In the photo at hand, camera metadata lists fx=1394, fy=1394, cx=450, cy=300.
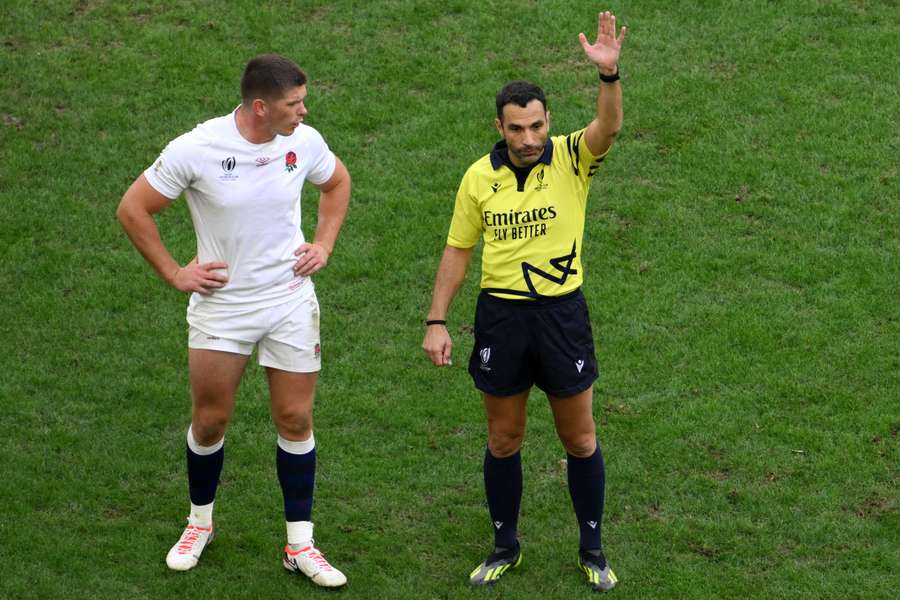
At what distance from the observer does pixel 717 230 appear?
34.9 feet

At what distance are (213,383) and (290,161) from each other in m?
1.18

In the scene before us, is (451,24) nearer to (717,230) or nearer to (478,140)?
(478,140)

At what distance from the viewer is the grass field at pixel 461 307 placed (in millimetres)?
7637

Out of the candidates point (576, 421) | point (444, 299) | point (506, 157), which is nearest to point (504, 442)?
point (576, 421)

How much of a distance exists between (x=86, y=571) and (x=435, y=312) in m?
2.29

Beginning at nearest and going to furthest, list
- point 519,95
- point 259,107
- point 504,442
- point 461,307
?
point 519,95, point 259,107, point 504,442, point 461,307

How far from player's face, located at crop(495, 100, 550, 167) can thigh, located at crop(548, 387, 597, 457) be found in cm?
123

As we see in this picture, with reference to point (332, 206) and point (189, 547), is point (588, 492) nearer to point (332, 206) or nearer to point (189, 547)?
point (332, 206)

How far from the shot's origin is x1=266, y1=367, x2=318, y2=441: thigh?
23.3 ft

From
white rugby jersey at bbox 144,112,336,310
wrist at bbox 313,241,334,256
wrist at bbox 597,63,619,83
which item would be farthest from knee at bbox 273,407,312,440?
wrist at bbox 597,63,619,83

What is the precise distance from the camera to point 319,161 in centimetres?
715

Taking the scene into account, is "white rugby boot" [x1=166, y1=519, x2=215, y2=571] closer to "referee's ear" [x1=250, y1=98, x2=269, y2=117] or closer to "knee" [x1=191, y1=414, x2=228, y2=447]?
"knee" [x1=191, y1=414, x2=228, y2=447]

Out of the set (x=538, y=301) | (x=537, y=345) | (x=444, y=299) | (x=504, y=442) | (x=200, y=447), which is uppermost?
(x=538, y=301)

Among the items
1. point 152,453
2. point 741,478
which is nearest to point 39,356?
point 152,453
